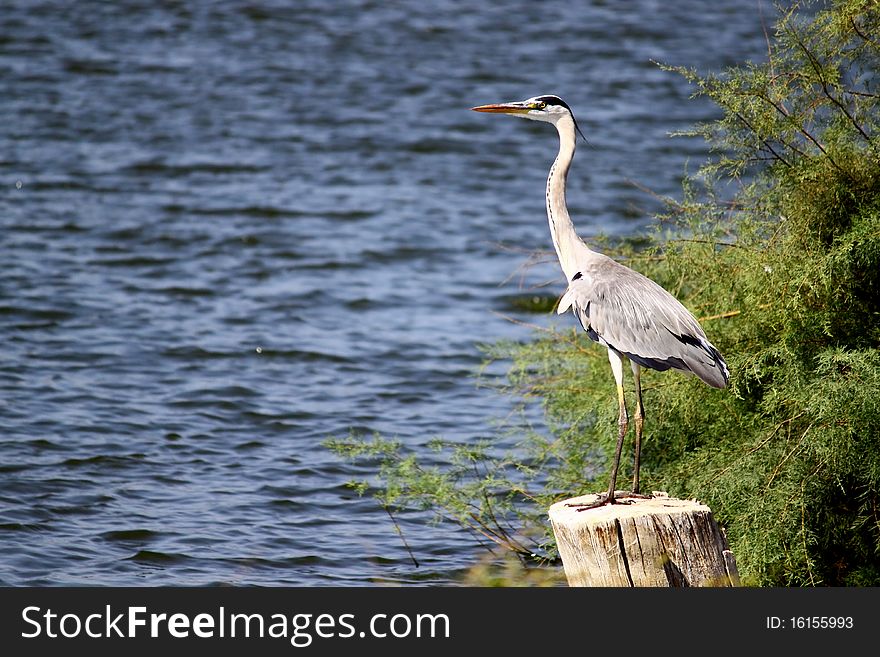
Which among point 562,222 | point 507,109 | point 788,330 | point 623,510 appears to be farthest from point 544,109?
point 623,510

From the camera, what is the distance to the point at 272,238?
1599 centimetres

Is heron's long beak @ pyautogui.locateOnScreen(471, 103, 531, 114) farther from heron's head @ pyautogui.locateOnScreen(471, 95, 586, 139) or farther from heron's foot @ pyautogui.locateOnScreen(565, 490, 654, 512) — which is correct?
heron's foot @ pyautogui.locateOnScreen(565, 490, 654, 512)

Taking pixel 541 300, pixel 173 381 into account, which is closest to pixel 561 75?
pixel 541 300

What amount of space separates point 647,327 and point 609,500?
874 mm

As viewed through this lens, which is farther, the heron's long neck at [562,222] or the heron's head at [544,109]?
the heron's head at [544,109]

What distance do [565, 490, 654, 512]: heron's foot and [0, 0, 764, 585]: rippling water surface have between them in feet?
7.90

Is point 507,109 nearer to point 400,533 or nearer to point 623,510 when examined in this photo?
point 623,510

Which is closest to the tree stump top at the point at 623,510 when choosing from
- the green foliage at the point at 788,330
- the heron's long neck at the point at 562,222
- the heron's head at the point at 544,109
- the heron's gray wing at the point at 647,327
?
the heron's gray wing at the point at 647,327

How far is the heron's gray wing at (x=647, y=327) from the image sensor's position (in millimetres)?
6094

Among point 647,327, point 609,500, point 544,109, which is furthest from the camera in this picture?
point 544,109

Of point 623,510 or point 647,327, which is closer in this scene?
point 623,510

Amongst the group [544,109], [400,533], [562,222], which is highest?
[544,109]

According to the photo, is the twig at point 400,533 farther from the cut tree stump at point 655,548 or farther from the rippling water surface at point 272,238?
the cut tree stump at point 655,548
